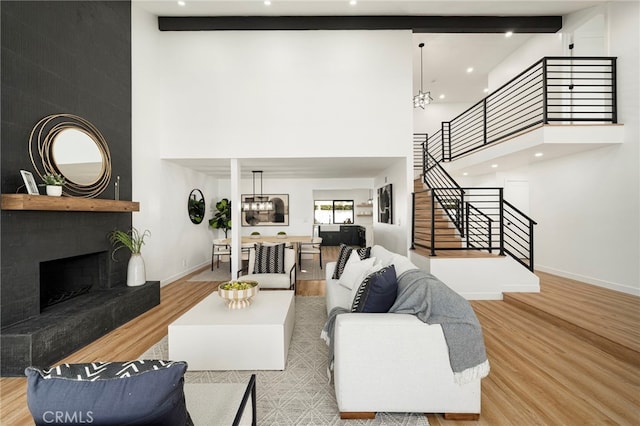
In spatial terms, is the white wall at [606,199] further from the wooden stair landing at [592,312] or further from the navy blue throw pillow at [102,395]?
the navy blue throw pillow at [102,395]

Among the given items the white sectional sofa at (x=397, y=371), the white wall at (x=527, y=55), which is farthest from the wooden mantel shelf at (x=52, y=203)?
the white wall at (x=527, y=55)

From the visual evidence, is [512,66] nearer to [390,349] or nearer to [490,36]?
[490,36]

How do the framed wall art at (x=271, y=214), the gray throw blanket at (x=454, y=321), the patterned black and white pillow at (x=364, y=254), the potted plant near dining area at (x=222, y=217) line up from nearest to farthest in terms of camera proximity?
the gray throw blanket at (x=454, y=321), the patterned black and white pillow at (x=364, y=254), the potted plant near dining area at (x=222, y=217), the framed wall art at (x=271, y=214)

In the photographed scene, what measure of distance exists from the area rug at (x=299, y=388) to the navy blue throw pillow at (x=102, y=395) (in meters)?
1.30

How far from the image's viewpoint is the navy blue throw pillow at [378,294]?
7.06ft

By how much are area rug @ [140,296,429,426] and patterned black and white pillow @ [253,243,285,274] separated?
154 centimetres

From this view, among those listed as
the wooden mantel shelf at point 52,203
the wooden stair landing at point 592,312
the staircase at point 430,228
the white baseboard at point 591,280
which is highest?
the wooden mantel shelf at point 52,203

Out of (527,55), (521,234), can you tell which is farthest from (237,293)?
(527,55)

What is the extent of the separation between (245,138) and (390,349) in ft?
15.0

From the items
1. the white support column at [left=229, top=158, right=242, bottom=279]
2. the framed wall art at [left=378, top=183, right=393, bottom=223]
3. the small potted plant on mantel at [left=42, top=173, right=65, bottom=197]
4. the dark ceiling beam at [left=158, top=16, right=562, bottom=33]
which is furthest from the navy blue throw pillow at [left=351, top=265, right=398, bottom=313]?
the dark ceiling beam at [left=158, top=16, right=562, bottom=33]

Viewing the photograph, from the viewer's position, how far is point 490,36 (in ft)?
19.9

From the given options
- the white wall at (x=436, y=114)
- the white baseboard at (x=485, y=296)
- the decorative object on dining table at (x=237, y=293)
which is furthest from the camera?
the white wall at (x=436, y=114)

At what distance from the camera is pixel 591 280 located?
472 cm

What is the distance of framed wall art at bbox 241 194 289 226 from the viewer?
9.40m
